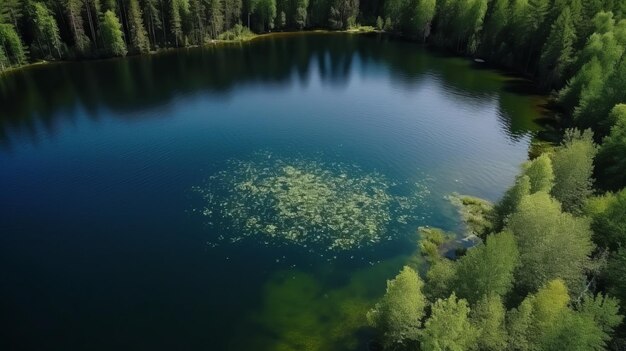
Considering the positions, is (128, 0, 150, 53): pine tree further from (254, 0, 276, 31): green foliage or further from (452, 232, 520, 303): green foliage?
(452, 232, 520, 303): green foliage

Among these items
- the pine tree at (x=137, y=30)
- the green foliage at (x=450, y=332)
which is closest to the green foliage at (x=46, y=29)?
the pine tree at (x=137, y=30)

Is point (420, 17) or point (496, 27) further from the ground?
point (420, 17)

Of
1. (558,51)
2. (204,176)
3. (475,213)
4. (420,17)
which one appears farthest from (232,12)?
(475,213)

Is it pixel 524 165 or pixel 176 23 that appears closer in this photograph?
pixel 524 165

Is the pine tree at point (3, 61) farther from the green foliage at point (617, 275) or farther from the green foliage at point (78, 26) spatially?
the green foliage at point (617, 275)

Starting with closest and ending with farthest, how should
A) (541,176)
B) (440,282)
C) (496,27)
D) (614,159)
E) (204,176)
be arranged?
(440,282)
(541,176)
(614,159)
(204,176)
(496,27)

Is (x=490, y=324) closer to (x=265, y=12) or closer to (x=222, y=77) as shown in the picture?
(x=222, y=77)
